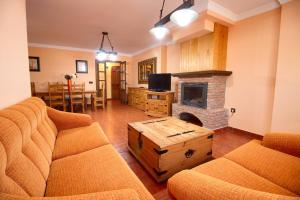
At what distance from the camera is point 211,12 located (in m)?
2.72

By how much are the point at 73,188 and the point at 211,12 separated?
10.8 ft

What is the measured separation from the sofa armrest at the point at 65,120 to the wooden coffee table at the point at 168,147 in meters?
0.69

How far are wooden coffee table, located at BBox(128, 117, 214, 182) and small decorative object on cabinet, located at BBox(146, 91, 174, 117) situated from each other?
93.4 inches

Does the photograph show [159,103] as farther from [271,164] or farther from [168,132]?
[271,164]

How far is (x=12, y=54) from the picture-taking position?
1619 millimetres

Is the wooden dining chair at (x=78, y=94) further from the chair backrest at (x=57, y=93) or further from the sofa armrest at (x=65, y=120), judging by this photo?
the sofa armrest at (x=65, y=120)

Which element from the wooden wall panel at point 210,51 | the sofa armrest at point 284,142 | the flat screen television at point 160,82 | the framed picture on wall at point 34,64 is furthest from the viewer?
the framed picture on wall at point 34,64

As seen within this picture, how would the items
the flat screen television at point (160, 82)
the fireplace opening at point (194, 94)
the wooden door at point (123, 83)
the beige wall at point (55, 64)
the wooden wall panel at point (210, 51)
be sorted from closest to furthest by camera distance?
1. the wooden wall panel at point (210, 51)
2. the fireplace opening at point (194, 94)
3. the flat screen television at point (160, 82)
4. the beige wall at point (55, 64)
5. the wooden door at point (123, 83)

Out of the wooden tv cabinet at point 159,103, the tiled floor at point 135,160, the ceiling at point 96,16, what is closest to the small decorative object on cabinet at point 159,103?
the wooden tv cabinet at point 159,103

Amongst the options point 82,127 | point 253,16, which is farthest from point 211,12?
A: point 82,127

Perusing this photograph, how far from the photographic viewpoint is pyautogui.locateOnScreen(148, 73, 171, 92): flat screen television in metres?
4.62

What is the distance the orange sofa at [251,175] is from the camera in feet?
2.30

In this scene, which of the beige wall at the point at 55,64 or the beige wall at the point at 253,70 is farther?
the beige wall at the point at 55,64

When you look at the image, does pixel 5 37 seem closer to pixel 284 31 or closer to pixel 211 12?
pixel 211 12
